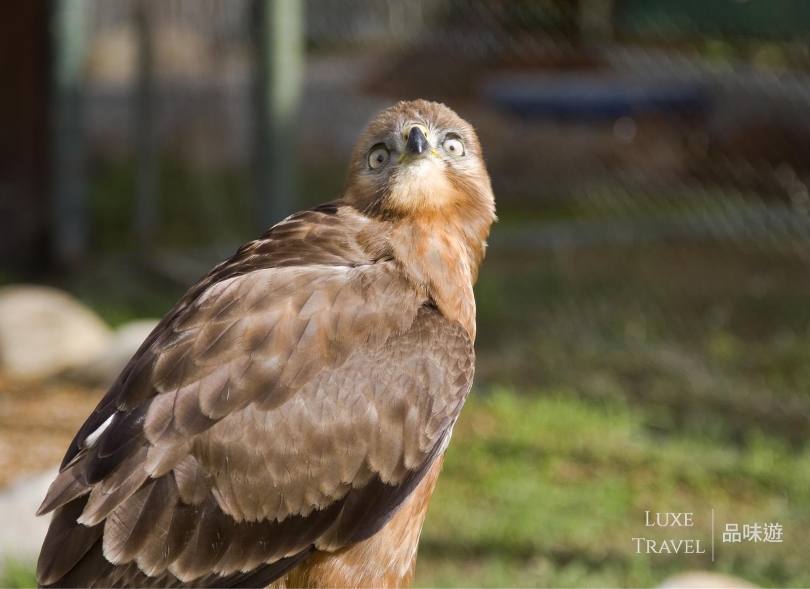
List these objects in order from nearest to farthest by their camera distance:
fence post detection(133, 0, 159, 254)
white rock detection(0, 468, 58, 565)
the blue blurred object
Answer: white rock detection(0, 468, 58, 565) → fence post detection(133, 0, 159, 254) → the blue blurred object

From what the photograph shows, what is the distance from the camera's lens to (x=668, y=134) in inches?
357

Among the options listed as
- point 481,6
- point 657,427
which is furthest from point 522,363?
point 481,6

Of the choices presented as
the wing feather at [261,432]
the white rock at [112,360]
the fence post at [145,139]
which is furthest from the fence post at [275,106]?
the wing feather at [261,432]

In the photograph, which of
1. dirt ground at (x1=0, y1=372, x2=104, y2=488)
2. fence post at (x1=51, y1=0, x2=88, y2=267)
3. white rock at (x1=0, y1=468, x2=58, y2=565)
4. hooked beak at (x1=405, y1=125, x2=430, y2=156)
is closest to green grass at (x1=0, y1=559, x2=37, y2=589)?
white rock at (x1=0, y1=468, x2=58, y2=565)

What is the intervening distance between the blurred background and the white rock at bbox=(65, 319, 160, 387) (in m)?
0.02

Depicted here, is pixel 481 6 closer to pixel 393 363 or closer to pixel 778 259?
pixel 778 259

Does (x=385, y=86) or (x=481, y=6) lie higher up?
(x=481, y=6)

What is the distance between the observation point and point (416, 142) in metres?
3.33

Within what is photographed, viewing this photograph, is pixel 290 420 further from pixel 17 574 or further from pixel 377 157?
pixel 17 574

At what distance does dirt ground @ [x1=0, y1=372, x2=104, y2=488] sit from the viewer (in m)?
5.76

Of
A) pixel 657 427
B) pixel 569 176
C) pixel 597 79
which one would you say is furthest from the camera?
pixel 597 79

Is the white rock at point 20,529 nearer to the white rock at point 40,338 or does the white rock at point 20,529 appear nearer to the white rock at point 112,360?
the white rock at point 112,360

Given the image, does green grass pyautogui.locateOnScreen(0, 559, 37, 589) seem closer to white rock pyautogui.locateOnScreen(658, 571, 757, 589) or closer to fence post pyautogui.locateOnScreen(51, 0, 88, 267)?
white rock pyautogui.locateOnScreen(658, 571, 757, 589)

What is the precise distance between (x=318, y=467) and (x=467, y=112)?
7069 mm
